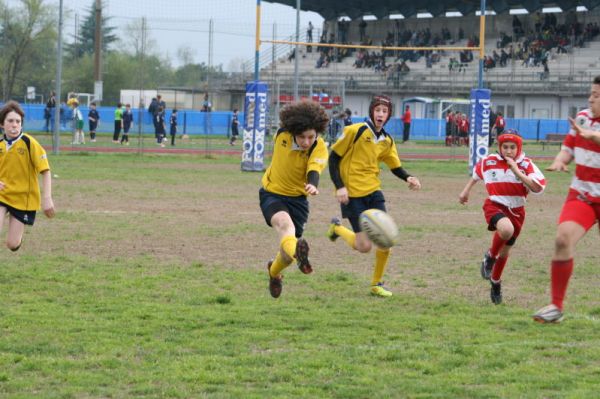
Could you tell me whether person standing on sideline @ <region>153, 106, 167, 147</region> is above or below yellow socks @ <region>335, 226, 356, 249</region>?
above

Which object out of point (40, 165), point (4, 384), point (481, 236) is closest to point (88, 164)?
point (481, 236)

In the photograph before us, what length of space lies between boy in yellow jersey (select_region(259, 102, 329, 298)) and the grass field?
662 millimetres

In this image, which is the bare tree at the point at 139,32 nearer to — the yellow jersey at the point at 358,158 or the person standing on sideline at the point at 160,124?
the person standing on sideline at the point at 160,124

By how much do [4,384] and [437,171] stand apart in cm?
2354

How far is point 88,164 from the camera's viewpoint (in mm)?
27312

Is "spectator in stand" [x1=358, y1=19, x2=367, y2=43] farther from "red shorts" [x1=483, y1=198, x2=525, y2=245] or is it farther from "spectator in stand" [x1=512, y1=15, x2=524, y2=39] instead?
"red shorts" [x1=483, y1=198, x2=525, y2=245]

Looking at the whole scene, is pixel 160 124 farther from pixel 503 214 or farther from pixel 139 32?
pixel 503 214

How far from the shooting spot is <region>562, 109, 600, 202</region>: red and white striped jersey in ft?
25.0

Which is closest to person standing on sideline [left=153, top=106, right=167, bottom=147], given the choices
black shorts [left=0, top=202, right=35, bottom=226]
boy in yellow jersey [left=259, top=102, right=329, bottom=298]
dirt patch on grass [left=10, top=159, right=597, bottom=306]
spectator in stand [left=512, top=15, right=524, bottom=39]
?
dirt patch on grass [left=10, top=159, right=597, bottom=306]

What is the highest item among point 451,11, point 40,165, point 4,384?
point 451,11

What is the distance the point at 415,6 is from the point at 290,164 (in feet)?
173

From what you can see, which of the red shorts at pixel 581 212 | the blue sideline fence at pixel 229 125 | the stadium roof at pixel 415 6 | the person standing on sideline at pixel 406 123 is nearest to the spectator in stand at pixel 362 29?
the stadium roof at pixel 415 6

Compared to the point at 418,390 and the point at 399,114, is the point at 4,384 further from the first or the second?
the point at 399,114

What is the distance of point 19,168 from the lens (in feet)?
31.7
